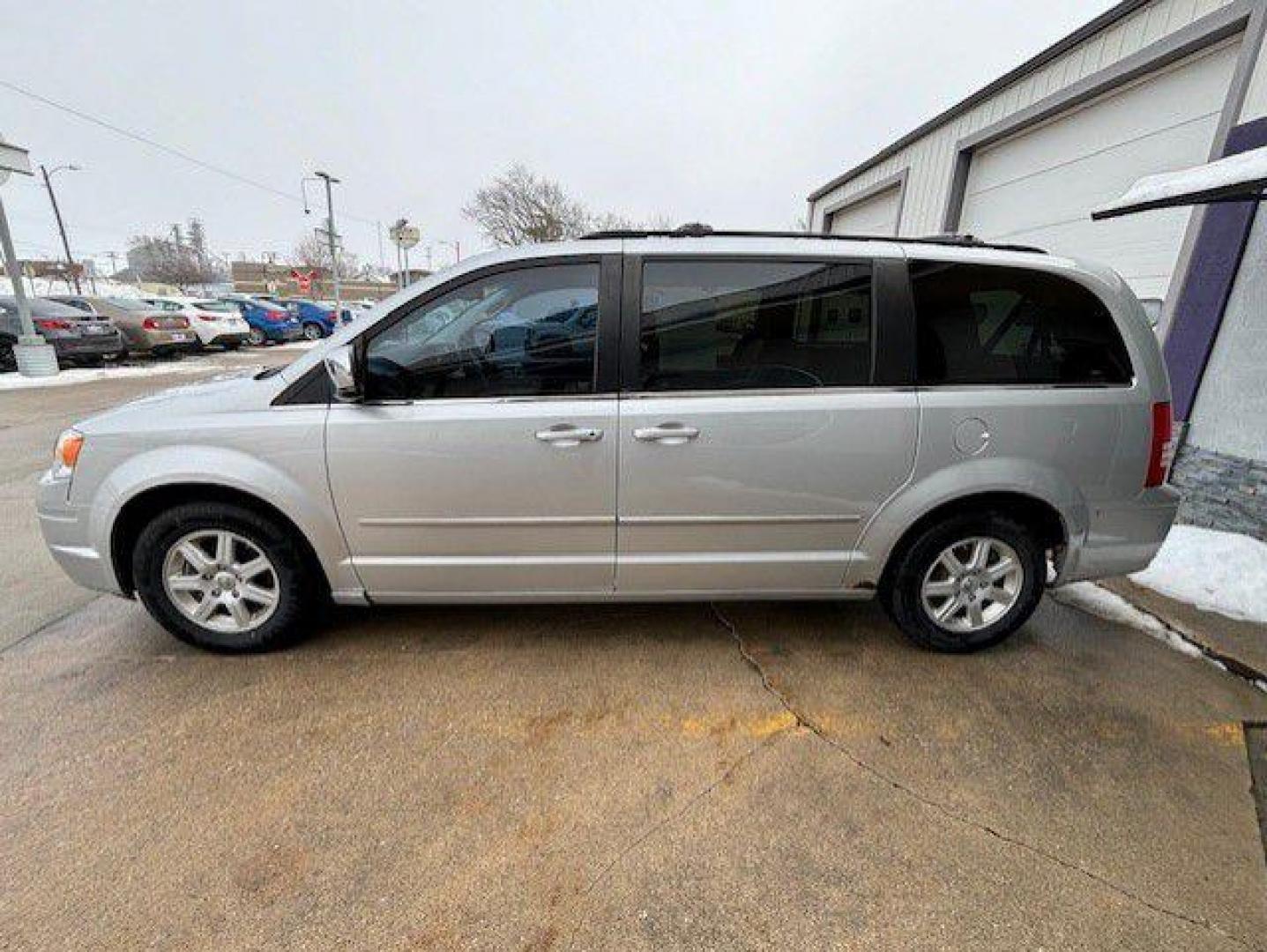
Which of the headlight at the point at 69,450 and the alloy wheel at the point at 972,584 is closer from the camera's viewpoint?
the headlight at the point at 69,450

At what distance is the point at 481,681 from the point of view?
2.70m

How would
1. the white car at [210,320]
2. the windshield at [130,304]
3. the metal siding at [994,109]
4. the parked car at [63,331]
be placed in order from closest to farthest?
the metal siding at [994,109] < the parked car at [63,331] < the windshield at [130,304] < the white car at [210,320]

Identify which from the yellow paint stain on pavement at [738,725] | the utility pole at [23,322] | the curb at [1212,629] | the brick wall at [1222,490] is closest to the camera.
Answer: the yellow paint stain on pavement at [738,725]

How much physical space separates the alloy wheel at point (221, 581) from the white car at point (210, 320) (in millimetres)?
15855

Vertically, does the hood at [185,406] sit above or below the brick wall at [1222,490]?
above

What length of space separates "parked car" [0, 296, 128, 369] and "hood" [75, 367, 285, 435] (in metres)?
12.9

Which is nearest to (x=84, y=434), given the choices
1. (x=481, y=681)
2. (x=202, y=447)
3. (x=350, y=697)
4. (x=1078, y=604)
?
(x=202, y=447)

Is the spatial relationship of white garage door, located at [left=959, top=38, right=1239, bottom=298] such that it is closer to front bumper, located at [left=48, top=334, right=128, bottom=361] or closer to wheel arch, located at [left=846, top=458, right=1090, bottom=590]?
wheel arch, located at [left=846, top=458, right=1090, bottom=590]

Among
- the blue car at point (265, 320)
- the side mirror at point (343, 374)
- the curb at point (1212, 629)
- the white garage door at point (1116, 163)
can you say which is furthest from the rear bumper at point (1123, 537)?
the blue car at point (265, 320)

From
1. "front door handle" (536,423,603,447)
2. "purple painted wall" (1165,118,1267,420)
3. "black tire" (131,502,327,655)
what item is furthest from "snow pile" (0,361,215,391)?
"purple painted wall" (1165,118,1267,420)

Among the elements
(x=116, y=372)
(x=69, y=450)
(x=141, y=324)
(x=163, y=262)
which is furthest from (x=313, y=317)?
(x=163, y=262)

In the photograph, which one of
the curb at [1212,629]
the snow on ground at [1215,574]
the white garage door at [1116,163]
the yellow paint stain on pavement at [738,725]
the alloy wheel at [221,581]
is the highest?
the white garage door at [1116,163]

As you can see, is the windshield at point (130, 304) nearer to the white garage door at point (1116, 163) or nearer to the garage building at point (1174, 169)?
the garage building at point (1174, 169)

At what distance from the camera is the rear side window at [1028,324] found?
8.69ft
